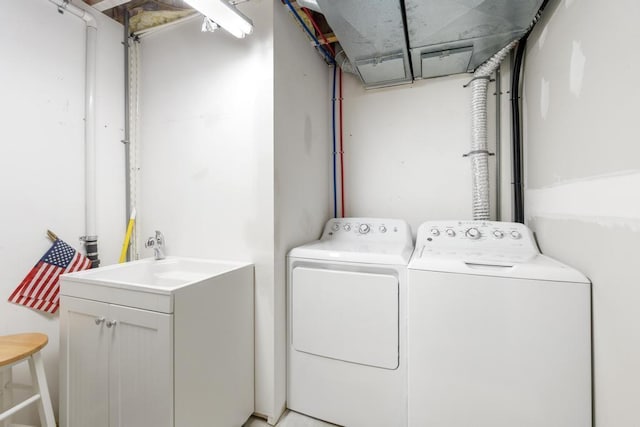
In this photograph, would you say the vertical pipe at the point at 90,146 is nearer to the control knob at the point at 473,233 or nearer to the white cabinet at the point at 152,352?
the white cabinet at the point at 152,352

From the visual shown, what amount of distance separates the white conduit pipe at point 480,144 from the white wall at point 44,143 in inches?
97.9

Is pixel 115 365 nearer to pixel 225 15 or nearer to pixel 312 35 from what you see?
pixel 225 15

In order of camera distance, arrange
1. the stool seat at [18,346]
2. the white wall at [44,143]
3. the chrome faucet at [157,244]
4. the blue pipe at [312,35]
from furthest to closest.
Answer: the chrome faucet at [157,244]
the blue pipe at [312,35]
the white wall at [44,143]
the stool seat at [18,346]

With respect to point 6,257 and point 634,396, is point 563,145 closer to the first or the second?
point 634,396

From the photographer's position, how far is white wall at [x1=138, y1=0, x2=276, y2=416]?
154 centimetres

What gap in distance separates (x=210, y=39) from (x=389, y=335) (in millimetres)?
2067

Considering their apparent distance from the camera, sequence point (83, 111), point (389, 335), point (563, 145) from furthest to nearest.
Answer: point (83, 111) → point (389, 335) → point (563, 145)

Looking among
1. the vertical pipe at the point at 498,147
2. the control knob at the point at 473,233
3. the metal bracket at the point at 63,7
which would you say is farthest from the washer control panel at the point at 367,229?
the metal bracket at the point at 63,7

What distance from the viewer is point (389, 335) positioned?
1.41 metres

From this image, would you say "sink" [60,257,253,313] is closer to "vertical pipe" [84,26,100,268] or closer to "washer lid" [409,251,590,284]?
"vertical pipe" [84,26,100,268]

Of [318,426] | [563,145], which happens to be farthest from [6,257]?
[563,145]

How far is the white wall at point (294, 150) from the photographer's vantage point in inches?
61.6

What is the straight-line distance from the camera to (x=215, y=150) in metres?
1.68

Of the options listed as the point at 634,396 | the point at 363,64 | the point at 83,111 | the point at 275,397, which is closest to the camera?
the point at 634,396
